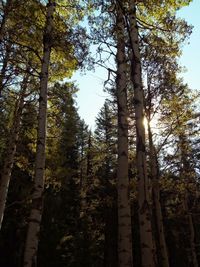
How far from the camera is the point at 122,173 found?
22.6 ft

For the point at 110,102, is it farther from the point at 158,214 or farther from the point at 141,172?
the point at 141,172

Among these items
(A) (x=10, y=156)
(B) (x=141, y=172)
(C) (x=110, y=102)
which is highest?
(C) (x=110, y=102)

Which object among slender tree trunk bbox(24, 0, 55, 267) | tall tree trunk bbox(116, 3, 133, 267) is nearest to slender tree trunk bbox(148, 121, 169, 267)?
tall tree trunk bbox(116, 3, 133, 267)

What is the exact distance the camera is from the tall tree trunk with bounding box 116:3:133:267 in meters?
6.13

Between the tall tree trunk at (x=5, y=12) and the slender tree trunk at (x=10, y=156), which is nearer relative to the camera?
the tall tree trunk at (x=5, y=12)

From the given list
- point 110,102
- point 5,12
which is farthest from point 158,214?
point 5,12

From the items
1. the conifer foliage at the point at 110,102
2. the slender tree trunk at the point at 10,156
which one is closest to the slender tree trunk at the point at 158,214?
the conifer foliage at the point at 110,102

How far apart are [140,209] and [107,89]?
8731mm

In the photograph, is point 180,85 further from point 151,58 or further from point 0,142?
point 0,142

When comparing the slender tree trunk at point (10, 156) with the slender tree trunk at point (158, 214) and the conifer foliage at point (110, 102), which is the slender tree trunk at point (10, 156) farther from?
the slender tree trunk at point (158, 214)

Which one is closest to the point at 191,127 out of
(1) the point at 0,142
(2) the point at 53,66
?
(2) the point at 53,66

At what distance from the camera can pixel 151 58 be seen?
12.8 m

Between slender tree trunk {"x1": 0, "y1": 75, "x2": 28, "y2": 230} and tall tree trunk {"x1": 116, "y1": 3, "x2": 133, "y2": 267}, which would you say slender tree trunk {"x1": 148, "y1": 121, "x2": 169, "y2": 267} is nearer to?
tall tree trunk {"x1": 116, "y1": 3, "x2": 133, "y2": 267}

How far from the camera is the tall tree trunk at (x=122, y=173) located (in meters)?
6.13
